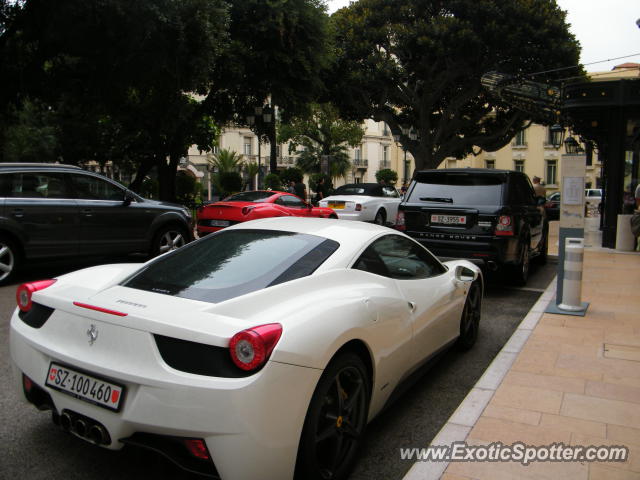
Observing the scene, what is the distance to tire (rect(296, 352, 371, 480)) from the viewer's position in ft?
8.38

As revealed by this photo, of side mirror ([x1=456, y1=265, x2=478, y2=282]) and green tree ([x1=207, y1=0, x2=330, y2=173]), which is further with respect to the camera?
green tree ([x1=207, y1=0, x2=330, y2=173])

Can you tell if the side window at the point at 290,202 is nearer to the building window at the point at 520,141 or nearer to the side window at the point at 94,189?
the side window at the point at 94,189

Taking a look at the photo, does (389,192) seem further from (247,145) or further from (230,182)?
A: (247,145)

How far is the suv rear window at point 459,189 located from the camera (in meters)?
7.86

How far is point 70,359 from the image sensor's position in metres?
2.60

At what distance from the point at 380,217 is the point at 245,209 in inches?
268

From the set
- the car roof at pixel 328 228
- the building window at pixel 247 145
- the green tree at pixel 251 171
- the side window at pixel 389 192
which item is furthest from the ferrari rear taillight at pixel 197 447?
the building window at pixel 247 145

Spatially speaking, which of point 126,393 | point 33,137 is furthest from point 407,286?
point 33,137

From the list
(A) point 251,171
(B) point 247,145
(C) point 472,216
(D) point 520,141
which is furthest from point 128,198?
(D) point 520,141

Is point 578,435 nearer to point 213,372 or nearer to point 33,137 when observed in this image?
point 213,372

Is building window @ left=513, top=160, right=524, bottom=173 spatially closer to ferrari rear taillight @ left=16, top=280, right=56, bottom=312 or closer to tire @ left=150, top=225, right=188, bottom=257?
tire @ left=150, top=225, right=188, bottom=257

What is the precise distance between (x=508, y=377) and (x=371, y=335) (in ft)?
6.44

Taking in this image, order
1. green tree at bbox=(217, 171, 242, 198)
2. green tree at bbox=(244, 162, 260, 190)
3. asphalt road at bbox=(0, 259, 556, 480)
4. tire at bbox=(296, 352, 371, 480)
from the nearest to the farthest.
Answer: tire at bbox=(296, 352, 371, 480) < asphalt road at bbox=(0, 259, 556, 480) < green tree at bbox=(217, 171, 242, 198) < green tree at bbox=(244, 162, 260, 190)

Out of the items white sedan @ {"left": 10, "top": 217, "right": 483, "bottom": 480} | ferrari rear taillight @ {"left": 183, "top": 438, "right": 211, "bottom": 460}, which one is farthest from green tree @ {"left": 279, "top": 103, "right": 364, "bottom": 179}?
ferrari rear taillight @ {"left": 183, "top": 438, "right": 211, "bottom": 460}
